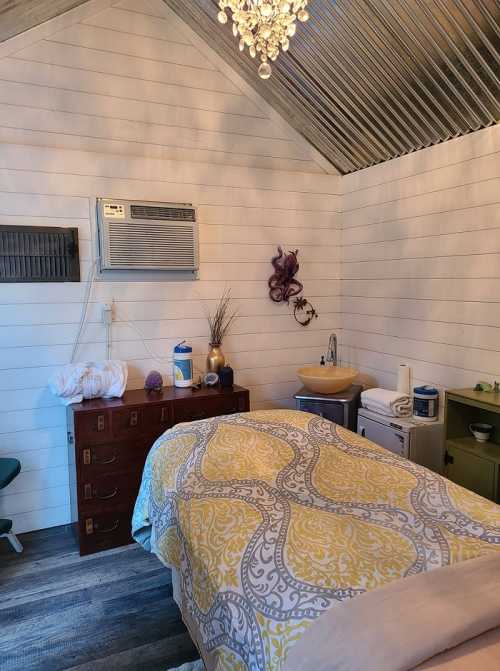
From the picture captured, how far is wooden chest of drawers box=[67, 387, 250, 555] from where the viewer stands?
8.89 feet

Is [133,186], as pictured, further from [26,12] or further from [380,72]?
[380,72]

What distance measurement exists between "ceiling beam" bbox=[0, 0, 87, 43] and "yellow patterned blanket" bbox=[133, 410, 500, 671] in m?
2.24

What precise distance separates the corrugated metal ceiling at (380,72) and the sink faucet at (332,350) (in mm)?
1313

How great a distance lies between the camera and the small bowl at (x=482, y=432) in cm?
Answer: 262

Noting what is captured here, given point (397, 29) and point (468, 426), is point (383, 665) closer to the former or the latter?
point (468, 426)

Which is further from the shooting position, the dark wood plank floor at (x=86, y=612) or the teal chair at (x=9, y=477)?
the teal chair at (x=9, y=477)

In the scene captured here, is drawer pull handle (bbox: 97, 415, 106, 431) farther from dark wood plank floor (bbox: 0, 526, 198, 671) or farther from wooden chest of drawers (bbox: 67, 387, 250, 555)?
dark wood plank floor (bbox: 0, 526, 198, 671)

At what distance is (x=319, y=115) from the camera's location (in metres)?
3.35

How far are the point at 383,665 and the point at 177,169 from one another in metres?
2.97

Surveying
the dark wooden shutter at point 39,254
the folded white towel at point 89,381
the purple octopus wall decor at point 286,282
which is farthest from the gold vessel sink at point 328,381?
the dark wooden shutter at point 39,254

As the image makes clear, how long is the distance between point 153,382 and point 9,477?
38.3 inches

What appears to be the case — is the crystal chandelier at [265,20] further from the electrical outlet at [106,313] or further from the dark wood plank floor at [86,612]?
the dark wood plank floor at [86,612]

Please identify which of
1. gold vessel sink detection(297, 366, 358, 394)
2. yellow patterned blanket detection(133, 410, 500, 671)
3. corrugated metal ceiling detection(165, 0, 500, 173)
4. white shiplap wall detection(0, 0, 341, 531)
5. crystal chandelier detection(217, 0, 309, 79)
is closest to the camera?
yellow patterned blanket detection(133, 410, 500, 671)

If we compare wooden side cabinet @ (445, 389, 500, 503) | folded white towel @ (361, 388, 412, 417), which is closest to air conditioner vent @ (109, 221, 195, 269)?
folded white towel @ (361, 388, 412, 417)
